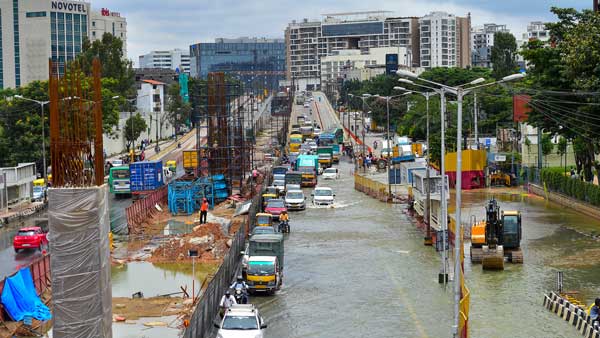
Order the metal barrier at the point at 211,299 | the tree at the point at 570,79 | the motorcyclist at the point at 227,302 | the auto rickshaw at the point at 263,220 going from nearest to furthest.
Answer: the metal barrier at the point at 211,299 → the motorcyclist at the point at 227,302 → the auto rickshaw at the point at 263,220 → the tree at the point at 570,79

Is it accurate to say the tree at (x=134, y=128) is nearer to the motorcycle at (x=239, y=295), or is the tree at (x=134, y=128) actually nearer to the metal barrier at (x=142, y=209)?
the metal barrier at (x=142, y=209)

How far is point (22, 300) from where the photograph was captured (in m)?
30.6

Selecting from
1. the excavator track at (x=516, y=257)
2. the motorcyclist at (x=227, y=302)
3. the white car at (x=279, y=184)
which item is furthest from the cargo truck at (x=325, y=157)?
the motorcyclist at (x=227, y=302)

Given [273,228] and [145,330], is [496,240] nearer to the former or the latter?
[273,228]

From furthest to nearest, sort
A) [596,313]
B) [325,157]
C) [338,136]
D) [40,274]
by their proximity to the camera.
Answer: [338,136]
[325,157]
[40,274]
[596,313]

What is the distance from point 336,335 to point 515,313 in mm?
6627

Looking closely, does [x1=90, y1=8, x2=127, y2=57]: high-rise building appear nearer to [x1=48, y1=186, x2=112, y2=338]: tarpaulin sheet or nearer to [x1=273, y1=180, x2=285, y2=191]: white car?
[x1=273, y1=180, x2=285, y2=191]: white car

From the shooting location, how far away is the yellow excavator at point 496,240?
40.7 m

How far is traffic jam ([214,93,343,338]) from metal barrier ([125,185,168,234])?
263 inches

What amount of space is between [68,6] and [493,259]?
115281mm

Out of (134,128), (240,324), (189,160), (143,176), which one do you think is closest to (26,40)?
(134,128)

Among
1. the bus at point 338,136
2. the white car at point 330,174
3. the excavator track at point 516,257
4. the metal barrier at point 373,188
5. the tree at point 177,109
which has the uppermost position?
the tree at point 177,109

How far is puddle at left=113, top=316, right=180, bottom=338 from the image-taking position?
2936cm

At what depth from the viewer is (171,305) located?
1328 inches
